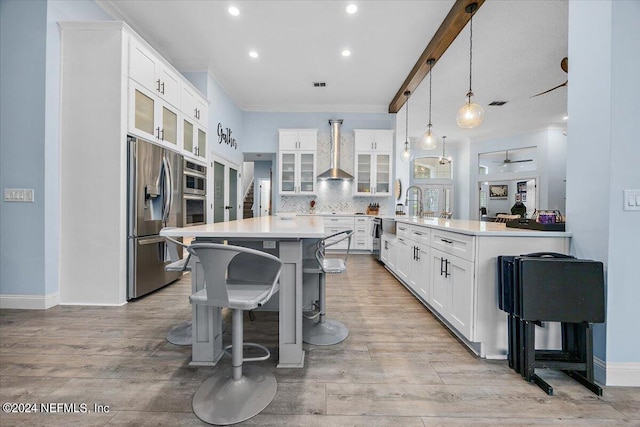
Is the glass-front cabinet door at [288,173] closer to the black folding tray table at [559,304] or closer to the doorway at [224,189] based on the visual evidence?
the doorway at [224,189]

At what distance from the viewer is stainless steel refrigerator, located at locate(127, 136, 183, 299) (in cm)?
287

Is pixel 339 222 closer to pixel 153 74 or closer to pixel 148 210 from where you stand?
pixel 148 210

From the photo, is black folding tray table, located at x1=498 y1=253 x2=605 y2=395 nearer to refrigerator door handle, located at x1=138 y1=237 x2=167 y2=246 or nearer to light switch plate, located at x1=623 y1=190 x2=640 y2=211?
light switch plate, located at x1=623 y1=190 x2=640 y2=211

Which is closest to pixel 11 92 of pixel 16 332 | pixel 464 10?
pixel 16 332

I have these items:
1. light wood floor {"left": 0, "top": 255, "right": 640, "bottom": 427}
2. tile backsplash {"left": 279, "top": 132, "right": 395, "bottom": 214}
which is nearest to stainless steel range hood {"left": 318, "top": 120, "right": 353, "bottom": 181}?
tile backsplash {"left": 279, "top": 132, "right": 395, "bottom": 214}

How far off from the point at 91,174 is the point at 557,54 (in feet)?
20.4

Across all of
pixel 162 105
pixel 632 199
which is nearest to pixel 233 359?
pixel 632 199

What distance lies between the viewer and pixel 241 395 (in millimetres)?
1449

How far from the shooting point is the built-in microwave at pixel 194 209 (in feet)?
12.4

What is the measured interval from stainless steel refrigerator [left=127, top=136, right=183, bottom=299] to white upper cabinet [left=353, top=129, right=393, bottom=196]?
3911 mm

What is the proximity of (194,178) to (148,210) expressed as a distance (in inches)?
44.6

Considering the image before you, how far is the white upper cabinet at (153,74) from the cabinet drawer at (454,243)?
340 cm

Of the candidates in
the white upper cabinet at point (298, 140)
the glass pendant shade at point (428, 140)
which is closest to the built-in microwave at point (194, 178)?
the white upper cabinet at point (298, 140)

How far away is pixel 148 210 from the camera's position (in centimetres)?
306
